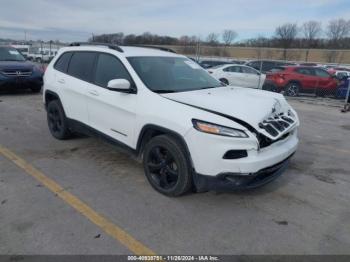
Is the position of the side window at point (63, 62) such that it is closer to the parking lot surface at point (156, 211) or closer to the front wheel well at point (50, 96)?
the front wheel well at point (50, 96)

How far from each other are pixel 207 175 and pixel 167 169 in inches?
24.3

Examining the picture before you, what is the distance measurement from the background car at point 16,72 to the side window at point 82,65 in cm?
662

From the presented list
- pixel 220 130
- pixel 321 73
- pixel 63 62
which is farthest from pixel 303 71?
pixel 220 130

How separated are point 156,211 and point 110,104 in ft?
5.58

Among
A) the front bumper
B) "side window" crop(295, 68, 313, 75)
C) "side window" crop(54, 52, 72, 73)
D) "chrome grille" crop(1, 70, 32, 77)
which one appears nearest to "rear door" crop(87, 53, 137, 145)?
"side window" crop(54, 52, 72, 73)

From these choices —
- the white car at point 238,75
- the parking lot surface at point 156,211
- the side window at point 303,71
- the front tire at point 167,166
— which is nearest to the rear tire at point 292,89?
the side window at point 303,71

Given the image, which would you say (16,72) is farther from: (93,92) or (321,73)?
(321,73)

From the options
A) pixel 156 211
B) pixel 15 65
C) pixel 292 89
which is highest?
pixel 15 65

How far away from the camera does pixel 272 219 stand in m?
3.68

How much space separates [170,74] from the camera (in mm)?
4871

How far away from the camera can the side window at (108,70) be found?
4.73 m

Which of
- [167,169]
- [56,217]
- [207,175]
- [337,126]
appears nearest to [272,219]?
[207,175]

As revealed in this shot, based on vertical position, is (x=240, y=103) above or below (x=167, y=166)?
above

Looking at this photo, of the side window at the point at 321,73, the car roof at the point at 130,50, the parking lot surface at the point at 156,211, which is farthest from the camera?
the side window at the point at 321,73
